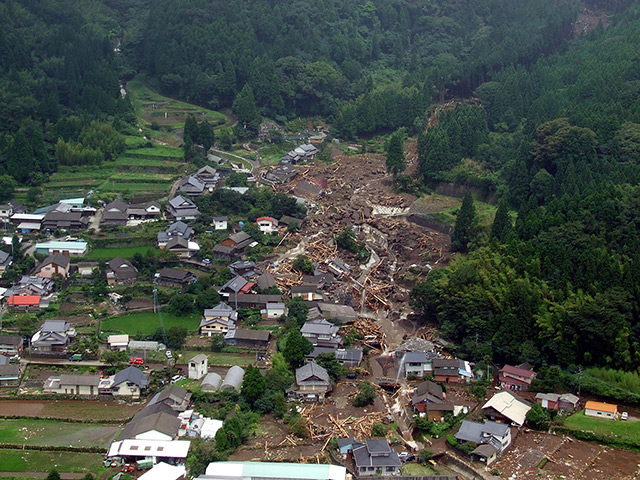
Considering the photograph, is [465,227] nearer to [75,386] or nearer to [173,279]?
[173,279]

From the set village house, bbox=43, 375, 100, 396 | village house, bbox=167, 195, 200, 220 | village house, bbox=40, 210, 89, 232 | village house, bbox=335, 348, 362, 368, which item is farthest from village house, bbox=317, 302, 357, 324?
village house, bbox=40, 210, 89, 232

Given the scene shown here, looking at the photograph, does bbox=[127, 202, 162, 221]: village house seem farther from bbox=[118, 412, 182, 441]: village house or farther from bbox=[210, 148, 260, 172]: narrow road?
bbox=[118, 412, 182, 441]: village house

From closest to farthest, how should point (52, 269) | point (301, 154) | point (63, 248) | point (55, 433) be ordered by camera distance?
point (55, 433) → point (52, 269) → point (63, 248) → point (301, 154)

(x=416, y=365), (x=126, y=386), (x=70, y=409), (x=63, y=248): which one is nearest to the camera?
(x=70, y=409)

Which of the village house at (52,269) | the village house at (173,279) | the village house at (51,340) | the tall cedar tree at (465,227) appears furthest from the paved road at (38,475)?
the tall cedar tree at (465,227)

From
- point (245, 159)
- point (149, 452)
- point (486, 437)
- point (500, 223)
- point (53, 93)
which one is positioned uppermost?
point (53, 93)

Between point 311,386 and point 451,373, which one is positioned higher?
point 451,373

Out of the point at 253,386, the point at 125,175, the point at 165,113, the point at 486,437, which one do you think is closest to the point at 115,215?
the point at 125,175
